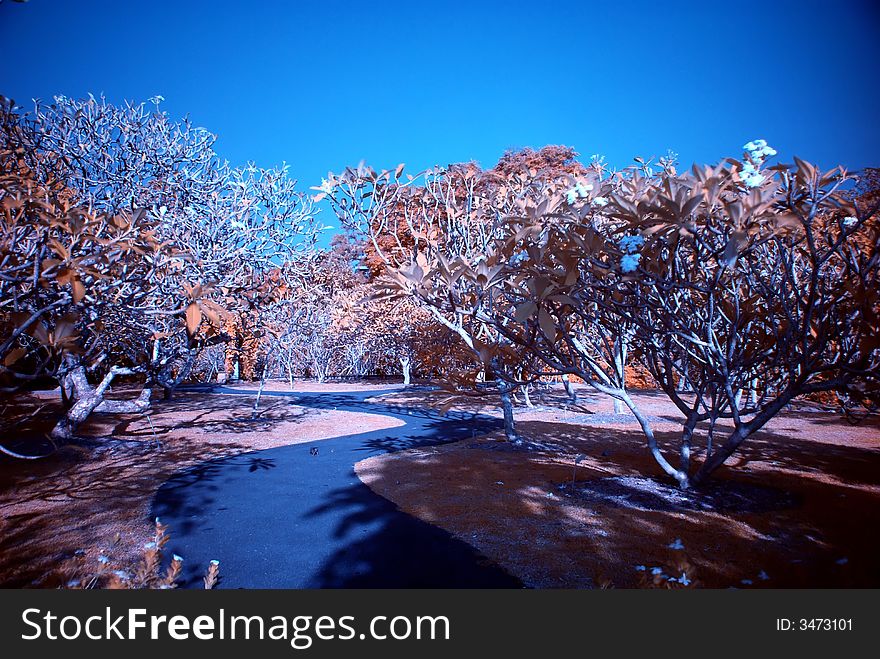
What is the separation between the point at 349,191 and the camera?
3557mm

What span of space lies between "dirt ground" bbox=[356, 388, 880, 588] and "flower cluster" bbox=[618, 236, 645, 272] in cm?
126

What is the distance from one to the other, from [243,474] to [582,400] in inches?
405

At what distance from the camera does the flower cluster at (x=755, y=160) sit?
200 centimetres

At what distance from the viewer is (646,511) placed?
10.7 ft

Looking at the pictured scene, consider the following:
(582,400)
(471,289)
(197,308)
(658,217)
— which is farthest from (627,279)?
(582,400)

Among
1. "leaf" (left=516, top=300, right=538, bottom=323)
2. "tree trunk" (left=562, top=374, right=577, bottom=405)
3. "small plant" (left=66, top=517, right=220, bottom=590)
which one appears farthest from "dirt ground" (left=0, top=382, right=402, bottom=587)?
"tree trunk" (left=562, top=374, right=577, bottom=405)

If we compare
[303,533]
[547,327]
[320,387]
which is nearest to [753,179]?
[547,327]

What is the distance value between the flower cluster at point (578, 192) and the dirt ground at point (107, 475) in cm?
337

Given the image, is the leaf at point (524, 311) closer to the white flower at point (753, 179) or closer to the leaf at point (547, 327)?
the leaf at point (547, 327)

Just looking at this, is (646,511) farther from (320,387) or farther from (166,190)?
(320,387)

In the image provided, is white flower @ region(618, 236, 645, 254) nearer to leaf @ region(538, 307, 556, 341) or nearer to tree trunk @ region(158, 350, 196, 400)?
leaf @ region(538, 307, 556, 341)

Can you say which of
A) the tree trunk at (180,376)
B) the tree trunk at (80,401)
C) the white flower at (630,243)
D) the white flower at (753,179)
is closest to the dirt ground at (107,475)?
the tree trunk at (80,401)

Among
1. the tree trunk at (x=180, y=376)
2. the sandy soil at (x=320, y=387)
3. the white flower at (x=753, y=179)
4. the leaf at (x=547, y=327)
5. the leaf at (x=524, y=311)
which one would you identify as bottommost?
the sandy soil at (x=320, y=387)

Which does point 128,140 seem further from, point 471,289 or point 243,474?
point 471,289
